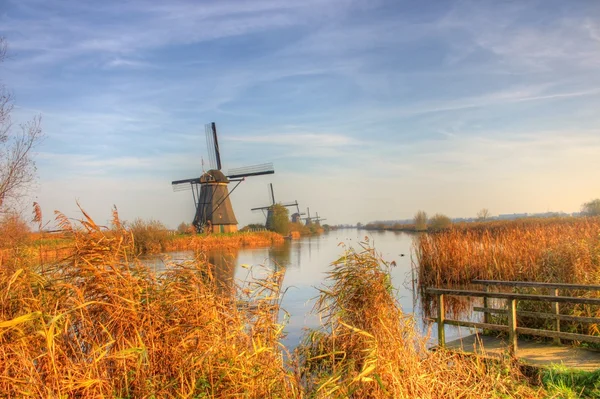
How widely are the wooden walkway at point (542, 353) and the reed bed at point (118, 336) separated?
332cm

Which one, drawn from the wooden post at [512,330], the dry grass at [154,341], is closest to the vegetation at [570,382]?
the dry grass at [154,341]

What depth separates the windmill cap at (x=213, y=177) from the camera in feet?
130

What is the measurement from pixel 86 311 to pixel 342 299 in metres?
2.83

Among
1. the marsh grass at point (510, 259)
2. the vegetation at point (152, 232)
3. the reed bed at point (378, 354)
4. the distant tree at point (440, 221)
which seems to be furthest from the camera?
the distant tree at point (440, 221)

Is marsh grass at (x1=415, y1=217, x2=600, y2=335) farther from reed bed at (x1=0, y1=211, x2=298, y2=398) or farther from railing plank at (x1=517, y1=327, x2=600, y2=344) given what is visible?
reed bed at (x1=0, y1=211, x2=298, y2=398)

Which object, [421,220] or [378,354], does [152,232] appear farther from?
[421,220]

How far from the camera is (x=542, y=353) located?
665 centimetres

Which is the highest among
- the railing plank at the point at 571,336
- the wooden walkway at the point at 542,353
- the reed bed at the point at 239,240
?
the reed bed at the point at 239,240

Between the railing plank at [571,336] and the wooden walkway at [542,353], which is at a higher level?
the railing plank at [571,336]

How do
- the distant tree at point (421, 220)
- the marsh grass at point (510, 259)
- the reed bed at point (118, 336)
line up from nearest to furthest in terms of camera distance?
the reed bed at point (118, 336) < the marsh grass at point (510, 259) < the distant tree at point (421, 220)

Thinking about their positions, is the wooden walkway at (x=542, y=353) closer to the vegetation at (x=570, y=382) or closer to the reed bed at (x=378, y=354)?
the vegetation at (x=570, y=382)

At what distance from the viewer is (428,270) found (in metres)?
15.7

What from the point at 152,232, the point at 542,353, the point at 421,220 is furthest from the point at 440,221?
the point at 542,353

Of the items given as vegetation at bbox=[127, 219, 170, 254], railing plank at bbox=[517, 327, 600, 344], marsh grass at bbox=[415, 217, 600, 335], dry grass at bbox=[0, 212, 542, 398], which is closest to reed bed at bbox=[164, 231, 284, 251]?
vegetation at bbox=[127, 219, 170, 254]
